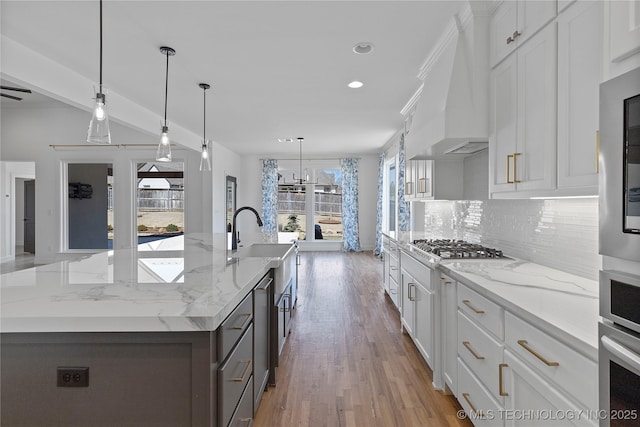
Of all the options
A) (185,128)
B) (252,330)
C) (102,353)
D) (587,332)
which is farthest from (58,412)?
(185,128)

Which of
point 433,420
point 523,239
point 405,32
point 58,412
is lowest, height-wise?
point 433,420

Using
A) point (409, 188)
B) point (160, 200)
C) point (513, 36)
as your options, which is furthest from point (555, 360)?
point (160, 200)

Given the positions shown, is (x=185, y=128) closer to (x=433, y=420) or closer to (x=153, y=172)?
(x=153, y=172)

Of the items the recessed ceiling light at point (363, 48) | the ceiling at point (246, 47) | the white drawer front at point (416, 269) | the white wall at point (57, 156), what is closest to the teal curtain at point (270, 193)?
the white wall at point (57, 156)

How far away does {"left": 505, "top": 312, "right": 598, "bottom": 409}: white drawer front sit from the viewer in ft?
3.38

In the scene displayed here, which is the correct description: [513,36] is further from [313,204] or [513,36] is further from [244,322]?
[313,204]

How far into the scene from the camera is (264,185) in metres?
9.12

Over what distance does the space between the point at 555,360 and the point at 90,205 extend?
9.03m

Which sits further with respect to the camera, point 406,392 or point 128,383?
point 406,392

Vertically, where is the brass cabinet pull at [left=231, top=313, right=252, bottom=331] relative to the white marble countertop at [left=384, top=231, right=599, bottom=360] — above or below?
below

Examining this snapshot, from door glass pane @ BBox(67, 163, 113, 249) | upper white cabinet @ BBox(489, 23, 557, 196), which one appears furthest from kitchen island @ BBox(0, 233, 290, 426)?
door glass pane @ BBox(67, 163, 113, 249)

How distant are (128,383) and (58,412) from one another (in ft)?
0.80

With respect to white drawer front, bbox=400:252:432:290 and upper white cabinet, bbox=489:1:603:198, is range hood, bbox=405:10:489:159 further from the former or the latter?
white drawer front, bbox=400:252:432:290

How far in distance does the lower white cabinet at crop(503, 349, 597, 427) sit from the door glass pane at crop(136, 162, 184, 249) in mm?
7462
